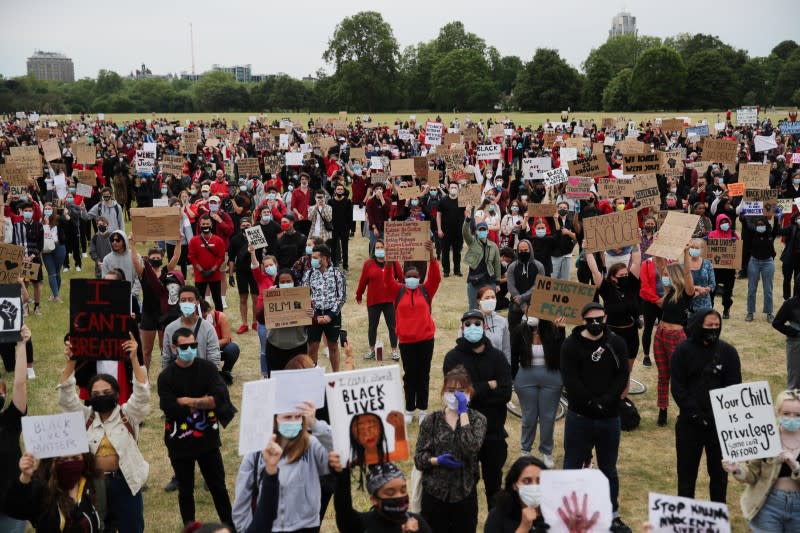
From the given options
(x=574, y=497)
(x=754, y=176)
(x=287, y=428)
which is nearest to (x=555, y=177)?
(x=754, y=176)

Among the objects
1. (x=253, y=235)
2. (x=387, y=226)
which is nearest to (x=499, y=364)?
(x=387, y=226)

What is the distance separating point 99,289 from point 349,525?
11.1 ft

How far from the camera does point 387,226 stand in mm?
10992

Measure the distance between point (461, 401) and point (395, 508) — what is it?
120 cm

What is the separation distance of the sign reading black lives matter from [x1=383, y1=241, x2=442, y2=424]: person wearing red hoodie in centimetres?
409

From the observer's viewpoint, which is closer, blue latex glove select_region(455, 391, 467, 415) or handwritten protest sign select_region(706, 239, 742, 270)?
blue latex glove select_region(455, 391, 467, 415)

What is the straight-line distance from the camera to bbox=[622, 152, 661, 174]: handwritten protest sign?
16.6 m

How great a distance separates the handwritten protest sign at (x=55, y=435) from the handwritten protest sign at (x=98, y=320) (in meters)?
1.68

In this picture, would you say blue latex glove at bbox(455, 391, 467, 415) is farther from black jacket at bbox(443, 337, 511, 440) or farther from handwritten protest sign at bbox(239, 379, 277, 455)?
handwritten protest sign at bbox(239, 379, 277, 455)

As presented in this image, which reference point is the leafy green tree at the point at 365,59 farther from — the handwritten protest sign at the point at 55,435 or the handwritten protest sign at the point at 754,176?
the handwritten protest sign at the point at 55,435

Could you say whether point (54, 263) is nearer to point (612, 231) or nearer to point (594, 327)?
point (612, 231)

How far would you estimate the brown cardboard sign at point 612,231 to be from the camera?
35.0ft

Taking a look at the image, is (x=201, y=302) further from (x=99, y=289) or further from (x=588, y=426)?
(x=588, y=426)

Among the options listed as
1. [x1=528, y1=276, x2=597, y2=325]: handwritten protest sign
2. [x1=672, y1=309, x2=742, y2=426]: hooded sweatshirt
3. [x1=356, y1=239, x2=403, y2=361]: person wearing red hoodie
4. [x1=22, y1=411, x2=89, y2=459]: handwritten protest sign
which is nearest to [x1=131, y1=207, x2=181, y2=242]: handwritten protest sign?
[x1=356, y1=239, x2=403, y2=361]: person wearing red hoodie
